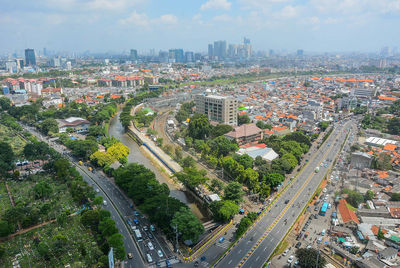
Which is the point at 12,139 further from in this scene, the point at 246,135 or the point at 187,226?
the point at 187,226

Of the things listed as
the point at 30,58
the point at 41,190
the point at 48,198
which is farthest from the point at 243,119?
the point at 30,58

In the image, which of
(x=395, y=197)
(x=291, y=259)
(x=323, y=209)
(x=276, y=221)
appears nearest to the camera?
(x=291, y=259)

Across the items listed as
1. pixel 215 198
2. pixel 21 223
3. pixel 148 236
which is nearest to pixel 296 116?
pixel 215 198

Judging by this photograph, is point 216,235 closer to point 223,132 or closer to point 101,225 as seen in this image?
point 101,225

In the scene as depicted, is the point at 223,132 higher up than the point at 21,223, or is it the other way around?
the point at 223,132

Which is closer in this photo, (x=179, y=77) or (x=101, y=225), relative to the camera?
(x=101, y=225)

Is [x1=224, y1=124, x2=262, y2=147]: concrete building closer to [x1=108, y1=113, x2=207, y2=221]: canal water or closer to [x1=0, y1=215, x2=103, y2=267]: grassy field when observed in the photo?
[x1=108, y1=113, x2=207, y2=221]: canal water

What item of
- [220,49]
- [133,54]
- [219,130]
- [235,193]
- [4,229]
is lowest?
[4,229]
